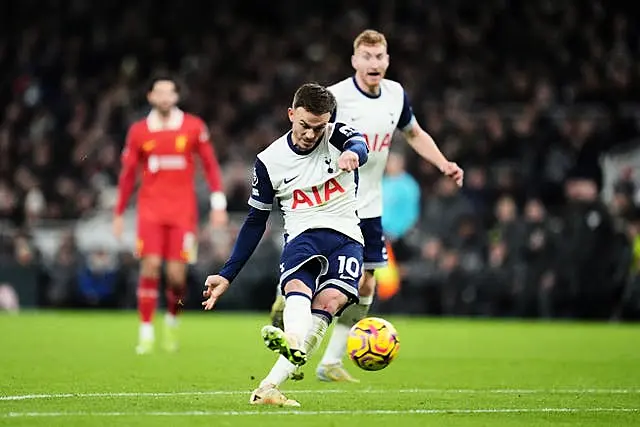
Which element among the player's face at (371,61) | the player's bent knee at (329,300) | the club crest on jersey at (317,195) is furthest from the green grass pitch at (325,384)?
the player's face at (371,61)

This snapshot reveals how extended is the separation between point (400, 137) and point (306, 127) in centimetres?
1612

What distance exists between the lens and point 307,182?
8.48 m

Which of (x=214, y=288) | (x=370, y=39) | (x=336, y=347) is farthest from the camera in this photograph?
(x=336, y=347)

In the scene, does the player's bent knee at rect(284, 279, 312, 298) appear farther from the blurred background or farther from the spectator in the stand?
the blurred background

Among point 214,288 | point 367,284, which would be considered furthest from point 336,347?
point 214,288

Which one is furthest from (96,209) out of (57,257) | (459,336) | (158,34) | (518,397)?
(518,397)

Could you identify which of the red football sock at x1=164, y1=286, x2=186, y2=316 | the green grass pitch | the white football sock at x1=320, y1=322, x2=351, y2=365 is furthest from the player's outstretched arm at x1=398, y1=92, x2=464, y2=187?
the red football sock at x1=164, y1=286, x2=186, y2=316

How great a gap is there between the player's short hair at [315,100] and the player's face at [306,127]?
33 millimetres

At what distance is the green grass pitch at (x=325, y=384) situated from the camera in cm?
770

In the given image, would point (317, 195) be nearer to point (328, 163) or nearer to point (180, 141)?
point (328, 163)

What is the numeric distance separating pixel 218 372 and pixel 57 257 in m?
12.9

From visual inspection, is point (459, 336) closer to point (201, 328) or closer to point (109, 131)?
point (201, 328)

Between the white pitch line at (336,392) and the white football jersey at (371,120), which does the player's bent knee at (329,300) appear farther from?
the white football jersey at (371,120)

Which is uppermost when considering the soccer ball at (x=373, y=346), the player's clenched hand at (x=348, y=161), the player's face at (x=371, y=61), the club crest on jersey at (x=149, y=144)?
the player's face at (x=371, y=61)
